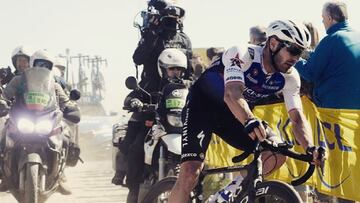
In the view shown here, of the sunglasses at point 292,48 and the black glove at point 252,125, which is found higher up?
the sunglasses at point 292,48

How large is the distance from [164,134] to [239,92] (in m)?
2.91

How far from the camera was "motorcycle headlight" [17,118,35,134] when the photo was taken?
9.11 meters

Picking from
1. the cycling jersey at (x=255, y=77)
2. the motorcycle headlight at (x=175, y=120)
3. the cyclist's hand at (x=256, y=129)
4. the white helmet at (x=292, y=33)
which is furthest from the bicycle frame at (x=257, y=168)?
the motorcycle headlight at (x=175, y=120)

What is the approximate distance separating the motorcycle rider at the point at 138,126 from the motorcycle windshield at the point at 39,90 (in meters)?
0.93

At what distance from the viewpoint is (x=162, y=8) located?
1092 centimetres

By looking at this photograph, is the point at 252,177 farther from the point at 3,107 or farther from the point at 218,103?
the point at 3,107

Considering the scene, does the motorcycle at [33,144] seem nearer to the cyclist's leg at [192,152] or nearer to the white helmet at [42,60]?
the white helmet at [42,60]

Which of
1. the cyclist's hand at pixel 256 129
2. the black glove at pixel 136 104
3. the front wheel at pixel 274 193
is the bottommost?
the black glove at pixel 136 104

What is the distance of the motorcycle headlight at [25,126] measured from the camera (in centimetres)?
911

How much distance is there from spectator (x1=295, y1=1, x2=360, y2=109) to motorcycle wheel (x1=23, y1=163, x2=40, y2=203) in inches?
127

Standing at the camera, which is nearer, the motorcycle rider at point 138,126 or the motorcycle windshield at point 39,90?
the motorcycle windshield at point 39,90

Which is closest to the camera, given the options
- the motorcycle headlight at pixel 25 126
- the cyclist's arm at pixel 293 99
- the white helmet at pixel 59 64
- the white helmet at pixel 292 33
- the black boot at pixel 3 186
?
the white helmet at pixel 292 33

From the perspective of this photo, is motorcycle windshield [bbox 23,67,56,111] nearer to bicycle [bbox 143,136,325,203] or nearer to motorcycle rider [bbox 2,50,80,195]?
motorcycle rider [bbox 2,50,80,195]

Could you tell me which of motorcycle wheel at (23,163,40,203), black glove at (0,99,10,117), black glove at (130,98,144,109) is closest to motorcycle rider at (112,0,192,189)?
black glove at (130,98,144,109)
